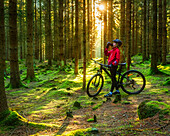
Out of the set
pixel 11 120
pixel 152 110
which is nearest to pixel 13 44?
pixel 11 120

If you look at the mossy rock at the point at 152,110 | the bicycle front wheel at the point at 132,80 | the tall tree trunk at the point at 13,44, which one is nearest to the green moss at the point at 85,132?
the mossy rock at the point at 152,110

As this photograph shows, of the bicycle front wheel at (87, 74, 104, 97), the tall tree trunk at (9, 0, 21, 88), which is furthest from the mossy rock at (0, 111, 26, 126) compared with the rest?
the tall tree trunk at (9, 0, 21, 88)

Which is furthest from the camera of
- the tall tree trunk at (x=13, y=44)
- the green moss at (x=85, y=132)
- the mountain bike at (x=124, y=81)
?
the tall tree trunk at (x=13, y=44)

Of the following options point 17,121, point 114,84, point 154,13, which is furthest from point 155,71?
point 17,121

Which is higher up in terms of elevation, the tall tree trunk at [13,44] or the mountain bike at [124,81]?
the tall tree trunk at [13,44]

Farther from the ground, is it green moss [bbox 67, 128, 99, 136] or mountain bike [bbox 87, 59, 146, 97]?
mountain bike [bbox 87, 59, 146, 97]

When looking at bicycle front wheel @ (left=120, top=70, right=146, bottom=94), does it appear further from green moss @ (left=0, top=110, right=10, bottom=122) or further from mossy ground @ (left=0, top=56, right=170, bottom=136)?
green moss @ (left=0, top=110, right=10, bottom=122)

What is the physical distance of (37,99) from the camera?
7.32 meters

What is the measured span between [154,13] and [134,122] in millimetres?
9668

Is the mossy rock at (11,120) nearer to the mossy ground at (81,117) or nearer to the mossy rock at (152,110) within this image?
the mossy ground at (81,117)

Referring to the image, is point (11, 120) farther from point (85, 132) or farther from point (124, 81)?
point (124, 81)

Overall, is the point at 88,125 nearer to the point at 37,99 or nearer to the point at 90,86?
the point at 90,86

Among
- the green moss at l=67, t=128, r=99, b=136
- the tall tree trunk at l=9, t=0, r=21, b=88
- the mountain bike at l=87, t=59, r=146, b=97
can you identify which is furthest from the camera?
the tall tree trunk at l=9, t=0, r=21, b=88

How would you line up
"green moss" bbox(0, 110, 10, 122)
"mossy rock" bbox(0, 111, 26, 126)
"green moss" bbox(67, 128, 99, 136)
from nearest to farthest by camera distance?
"green moss" bbox(67, 128, 99, 136) < "mossy rock" bbox(0, 111, 26, 126) < "green moss" bbox(0, 110, 10, 122)
